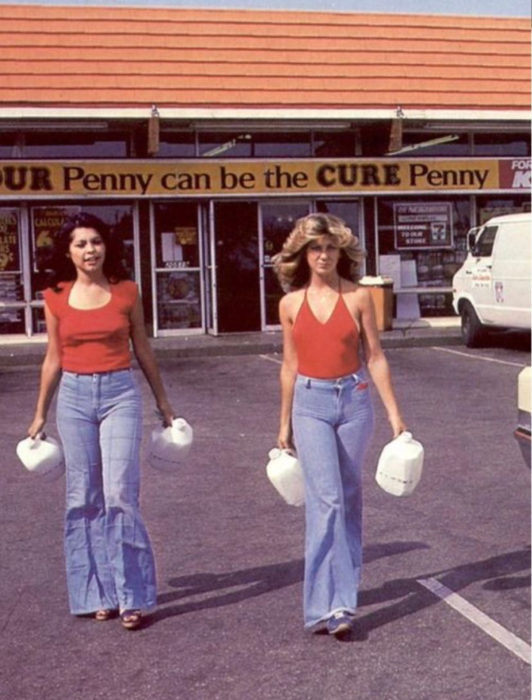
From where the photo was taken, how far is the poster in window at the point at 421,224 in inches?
845

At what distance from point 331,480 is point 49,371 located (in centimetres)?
144

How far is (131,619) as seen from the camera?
496 centimetres

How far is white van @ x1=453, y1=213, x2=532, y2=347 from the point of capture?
16.4 meters

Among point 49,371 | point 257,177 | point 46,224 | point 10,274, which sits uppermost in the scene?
point 257,177

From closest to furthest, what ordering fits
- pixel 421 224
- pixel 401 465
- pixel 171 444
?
pixel 401 465, pixel 171 444, pixel 421 224

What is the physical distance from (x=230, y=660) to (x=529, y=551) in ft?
7.23

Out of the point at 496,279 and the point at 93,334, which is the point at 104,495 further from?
the point at 496,279

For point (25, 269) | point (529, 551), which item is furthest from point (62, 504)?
point (25, 269)

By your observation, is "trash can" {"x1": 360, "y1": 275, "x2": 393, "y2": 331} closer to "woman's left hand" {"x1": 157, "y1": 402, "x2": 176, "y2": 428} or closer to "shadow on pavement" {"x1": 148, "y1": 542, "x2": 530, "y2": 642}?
"shadow on pavement" {"x1": 148, "y1": 542, "x2": 530, "y2": 642}

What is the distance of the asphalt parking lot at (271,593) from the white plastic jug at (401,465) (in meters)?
0.63

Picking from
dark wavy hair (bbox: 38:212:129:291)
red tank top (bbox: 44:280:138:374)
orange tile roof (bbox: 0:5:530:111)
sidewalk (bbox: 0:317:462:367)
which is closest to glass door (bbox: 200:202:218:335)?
sidewalk (bbox: 0:317:462:367)

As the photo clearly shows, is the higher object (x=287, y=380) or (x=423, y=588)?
(x=287, y=380)

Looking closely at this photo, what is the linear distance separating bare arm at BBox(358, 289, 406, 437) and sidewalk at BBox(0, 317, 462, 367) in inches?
523

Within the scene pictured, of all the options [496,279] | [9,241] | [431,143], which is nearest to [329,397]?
[496,279]
